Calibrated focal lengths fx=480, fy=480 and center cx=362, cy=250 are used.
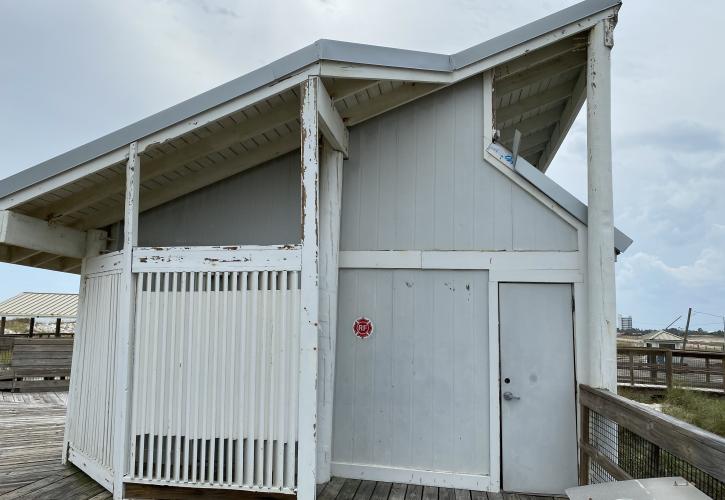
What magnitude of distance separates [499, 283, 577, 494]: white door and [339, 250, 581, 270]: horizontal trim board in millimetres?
197

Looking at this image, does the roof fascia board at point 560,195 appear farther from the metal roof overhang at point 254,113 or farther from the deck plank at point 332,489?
the deck plank at point 332,489

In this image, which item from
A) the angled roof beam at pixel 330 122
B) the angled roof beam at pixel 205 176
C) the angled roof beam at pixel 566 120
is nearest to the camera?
the angled roof beam at pixel 330 122

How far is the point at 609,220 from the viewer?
4125 mm

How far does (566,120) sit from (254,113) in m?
4.97

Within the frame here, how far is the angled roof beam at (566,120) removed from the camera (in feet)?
19.0

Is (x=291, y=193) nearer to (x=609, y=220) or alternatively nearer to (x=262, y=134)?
(x=262, y=134)

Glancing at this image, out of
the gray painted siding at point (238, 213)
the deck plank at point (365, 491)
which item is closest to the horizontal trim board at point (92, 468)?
the deck plank at point (365, 491)

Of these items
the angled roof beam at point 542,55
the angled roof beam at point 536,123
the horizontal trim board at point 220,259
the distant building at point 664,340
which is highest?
the angled roof beam at point 536,123

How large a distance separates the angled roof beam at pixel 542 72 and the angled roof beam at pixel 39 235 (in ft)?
14.8

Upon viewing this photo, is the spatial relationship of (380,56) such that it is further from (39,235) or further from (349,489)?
(349,489)

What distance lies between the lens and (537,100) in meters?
6.22

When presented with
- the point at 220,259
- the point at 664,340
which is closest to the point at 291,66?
the point at 220,259

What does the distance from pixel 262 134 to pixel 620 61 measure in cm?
376

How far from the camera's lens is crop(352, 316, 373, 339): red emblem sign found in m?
4.64
